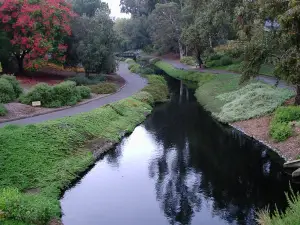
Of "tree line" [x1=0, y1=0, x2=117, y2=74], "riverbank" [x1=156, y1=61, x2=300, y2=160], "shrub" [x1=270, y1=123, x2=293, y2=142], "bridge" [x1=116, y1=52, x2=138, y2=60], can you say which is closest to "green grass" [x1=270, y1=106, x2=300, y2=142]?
"shrub" [x1=270, y1=123, x2=293, y2=142]

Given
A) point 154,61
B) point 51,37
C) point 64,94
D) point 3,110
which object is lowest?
point 154,61

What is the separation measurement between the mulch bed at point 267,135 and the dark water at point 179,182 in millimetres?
651

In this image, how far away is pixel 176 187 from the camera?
760 inches

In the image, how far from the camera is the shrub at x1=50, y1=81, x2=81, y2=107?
30.6 metres

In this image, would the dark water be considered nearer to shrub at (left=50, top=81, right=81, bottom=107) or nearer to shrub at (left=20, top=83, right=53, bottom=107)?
shrub at (left=50, top=81, right=81, bottom=107)

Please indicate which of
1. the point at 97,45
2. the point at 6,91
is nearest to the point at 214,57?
the point at 97,45

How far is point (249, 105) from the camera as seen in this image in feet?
106

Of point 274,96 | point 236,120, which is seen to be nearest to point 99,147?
point 236,120

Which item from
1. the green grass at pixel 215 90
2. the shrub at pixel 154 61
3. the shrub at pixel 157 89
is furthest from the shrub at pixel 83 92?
the shrub at pixel 154 61

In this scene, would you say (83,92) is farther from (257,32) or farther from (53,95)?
(257,32)

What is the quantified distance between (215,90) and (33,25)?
20499 millimetres

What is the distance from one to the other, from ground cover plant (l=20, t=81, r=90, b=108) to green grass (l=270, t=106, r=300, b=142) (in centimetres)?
1581

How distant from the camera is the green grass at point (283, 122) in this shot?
24094 millimetres

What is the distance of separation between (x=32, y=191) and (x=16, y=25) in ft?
79.7
